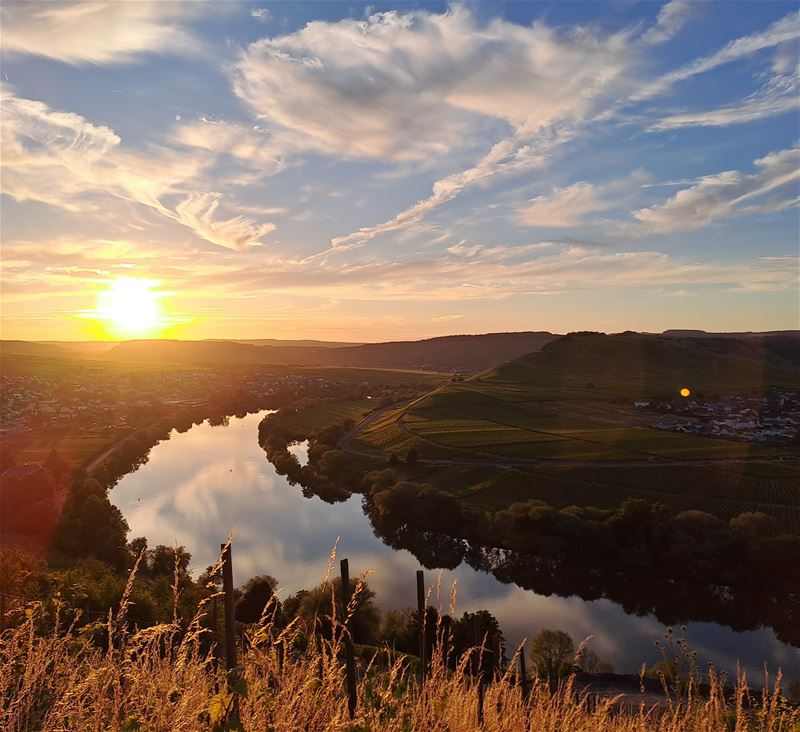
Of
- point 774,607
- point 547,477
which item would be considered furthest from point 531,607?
point 547,477

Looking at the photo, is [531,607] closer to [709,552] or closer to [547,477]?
[709,552]

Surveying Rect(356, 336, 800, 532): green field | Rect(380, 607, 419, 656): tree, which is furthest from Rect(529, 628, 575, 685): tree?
Rect(356, 336, 800, 532): green field

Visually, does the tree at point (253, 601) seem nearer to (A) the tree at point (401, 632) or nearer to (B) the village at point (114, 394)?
(A) the tree at point (401, 632)

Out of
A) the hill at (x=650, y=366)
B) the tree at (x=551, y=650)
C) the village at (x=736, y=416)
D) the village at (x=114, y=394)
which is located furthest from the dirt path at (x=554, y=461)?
the village at (x=114, y=394)

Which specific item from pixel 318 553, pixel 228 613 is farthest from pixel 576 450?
pixel 228 613

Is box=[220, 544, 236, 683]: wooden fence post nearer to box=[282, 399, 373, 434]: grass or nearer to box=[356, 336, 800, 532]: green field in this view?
box=[356, 336, 800, 532]: green field
